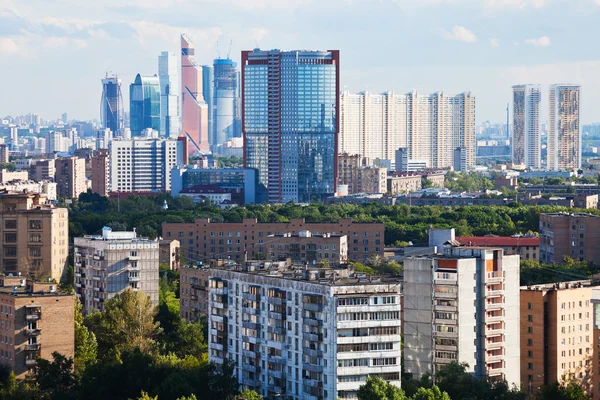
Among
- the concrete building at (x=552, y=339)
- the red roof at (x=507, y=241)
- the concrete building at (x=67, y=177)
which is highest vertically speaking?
the concrete building at (x=67, y=177)

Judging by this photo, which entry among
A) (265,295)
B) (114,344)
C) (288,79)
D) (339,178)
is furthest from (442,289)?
(339,178)

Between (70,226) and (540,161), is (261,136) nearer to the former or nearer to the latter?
(70,226)

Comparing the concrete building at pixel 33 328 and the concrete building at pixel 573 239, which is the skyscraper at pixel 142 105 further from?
the concrete building at pixel 33 328

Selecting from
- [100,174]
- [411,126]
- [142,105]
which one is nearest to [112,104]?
[142,105]

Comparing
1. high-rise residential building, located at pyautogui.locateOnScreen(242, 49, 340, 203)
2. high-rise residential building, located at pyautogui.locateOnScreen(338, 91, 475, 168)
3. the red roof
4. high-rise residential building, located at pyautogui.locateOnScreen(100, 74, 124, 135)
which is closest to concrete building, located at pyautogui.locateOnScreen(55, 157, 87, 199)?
high-rise residential building, located at pyautogui.locateOnScreen(242, 49, 340, 203)

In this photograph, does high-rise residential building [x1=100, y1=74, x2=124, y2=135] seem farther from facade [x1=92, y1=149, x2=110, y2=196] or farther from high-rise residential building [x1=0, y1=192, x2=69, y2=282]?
high-rise residential building [x1=0, y1=192, x2=69, y2=282]

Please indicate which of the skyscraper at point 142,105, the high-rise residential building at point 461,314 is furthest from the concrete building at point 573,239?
the skyscraper at point 142,105

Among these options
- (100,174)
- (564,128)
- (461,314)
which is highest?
(564,128)

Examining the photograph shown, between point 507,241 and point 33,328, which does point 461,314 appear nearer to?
point 33,328
